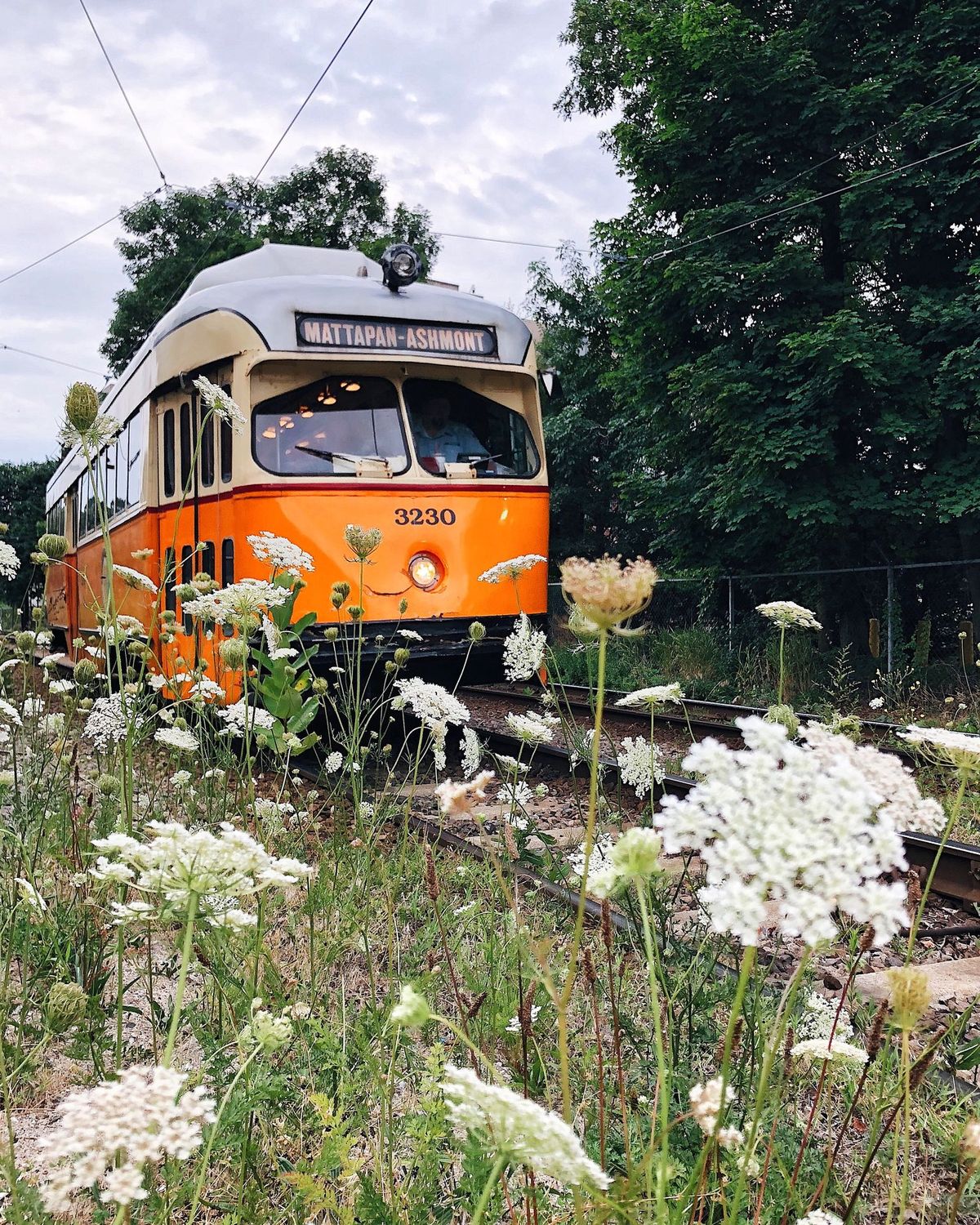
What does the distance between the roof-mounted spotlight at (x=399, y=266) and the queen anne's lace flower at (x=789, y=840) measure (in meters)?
7.42

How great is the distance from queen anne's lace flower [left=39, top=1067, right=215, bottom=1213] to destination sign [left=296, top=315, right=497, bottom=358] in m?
6.80

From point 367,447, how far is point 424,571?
39.7 inches

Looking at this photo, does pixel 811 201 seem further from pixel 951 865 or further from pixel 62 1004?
pixel 62 1004

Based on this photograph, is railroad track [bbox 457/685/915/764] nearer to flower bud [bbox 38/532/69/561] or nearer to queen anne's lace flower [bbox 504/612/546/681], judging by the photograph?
queen anne's lace flower [bbox 504/612/546/681]

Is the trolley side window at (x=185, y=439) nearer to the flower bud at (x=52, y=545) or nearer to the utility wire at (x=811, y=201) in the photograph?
the flower bud at (x=52, y=545)

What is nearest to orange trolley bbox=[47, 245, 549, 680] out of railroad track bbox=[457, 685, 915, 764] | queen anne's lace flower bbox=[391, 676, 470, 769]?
railroad track bbox=[457, 685, 915, 764]

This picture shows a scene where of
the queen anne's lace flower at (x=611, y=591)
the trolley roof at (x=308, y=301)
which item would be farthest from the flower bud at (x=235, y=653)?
the trolley roof at (x=308, y=301)

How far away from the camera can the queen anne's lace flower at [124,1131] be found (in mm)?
894

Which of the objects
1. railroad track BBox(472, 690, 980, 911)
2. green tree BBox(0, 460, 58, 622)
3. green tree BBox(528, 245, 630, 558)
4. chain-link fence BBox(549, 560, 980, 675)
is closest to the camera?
railroad track BBox(472, 690, 980, 911)

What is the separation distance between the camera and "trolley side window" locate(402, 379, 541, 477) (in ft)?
26.0

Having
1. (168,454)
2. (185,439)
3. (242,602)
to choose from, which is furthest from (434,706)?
(168,454)

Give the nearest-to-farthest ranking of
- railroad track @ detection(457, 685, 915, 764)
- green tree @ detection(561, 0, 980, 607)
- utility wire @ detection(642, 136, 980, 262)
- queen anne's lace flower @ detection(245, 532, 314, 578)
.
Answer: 1. queen anne's lace flower @ detection(245, 532, 314, 578)
2. railroad track @ detection(457, 685, 915, 764)
3. utility wire @ detection(642, 136, 980, 262)
4. green tree @ detection(561, 0, 980, 607)

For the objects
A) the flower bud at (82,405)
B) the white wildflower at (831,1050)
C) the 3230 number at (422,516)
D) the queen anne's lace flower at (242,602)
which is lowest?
the white wildflower at (831,1050)

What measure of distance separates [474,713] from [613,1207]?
9.73 meters
